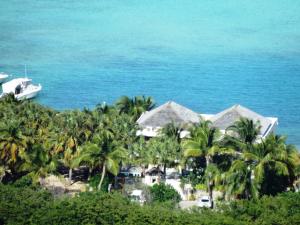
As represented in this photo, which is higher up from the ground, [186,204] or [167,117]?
[167,117]

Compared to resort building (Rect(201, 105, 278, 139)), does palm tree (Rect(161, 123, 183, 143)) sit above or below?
below

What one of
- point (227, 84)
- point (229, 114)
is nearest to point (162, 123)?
point (229, 114)

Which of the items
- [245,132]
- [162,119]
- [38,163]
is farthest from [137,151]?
[162,119]

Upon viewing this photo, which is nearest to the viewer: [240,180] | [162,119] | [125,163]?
[240,180]

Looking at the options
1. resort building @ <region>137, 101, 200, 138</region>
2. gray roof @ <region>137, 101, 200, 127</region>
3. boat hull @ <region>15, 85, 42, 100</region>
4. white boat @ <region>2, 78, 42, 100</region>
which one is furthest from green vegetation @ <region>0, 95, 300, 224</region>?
white boat @ <region>2, 78, 42, 100</region>

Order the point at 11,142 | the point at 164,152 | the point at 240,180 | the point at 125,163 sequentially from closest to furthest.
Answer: the point at 240,180
the point at 11,142
the point at 125,163
the point at 164,152

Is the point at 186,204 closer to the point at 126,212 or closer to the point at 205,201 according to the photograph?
the point at 205,201

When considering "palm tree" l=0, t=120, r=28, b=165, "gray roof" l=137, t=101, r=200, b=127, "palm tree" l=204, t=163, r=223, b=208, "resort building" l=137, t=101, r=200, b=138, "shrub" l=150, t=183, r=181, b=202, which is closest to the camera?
"palm tree" l=204, t=163, r=223, b=208

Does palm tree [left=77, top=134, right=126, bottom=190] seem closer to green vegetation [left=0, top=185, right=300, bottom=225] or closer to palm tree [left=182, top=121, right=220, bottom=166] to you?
palm tree [left=182, top=121, right=220, bottom=166]

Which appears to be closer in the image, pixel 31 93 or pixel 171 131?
pixel 171 131
